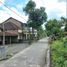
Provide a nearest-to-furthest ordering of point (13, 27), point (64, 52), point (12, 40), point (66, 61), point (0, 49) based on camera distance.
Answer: point (66, 61), point (64, 52), point (0, 49), point (12, 40), point (13, 27)

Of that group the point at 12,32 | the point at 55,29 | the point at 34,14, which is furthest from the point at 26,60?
the point at 34,14

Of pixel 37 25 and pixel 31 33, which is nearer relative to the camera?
pixel 37 25

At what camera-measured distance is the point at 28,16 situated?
67062mm

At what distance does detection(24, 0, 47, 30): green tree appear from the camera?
217 feet

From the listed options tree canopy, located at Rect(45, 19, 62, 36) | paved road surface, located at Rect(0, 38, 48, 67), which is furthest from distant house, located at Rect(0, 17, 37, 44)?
paved road surface, located at Rect(0, 38, 48, 67)

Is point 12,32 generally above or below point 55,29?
above

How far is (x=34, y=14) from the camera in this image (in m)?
66.2

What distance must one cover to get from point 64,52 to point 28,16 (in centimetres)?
6088

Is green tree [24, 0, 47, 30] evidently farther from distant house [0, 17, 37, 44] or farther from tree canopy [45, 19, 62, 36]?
distant house [0, 17, 37, 44]

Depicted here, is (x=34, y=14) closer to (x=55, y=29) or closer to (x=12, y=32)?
(x=12, y=32)

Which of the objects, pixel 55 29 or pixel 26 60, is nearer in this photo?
pixel 26 60

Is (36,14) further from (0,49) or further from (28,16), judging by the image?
(0,49)

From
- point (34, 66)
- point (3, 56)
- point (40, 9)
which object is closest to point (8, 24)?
point (40, 9)

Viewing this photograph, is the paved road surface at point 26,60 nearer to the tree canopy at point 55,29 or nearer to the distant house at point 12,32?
the tree canopy at point 55,29
